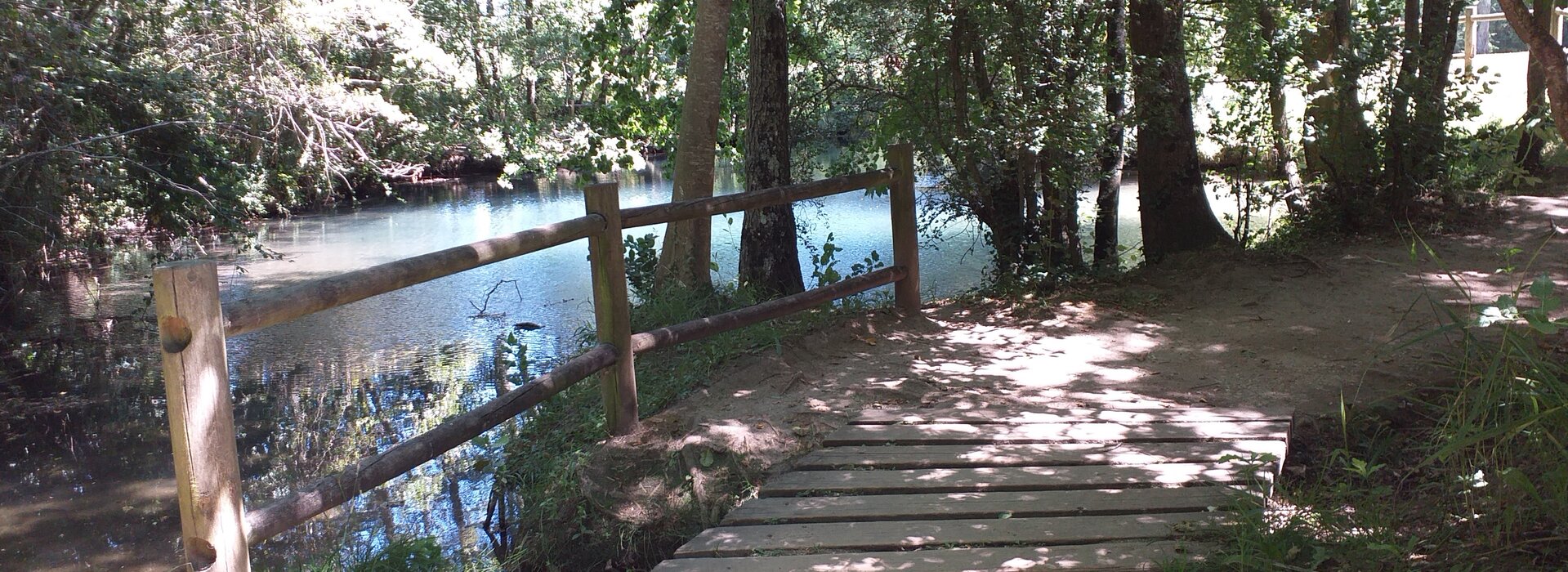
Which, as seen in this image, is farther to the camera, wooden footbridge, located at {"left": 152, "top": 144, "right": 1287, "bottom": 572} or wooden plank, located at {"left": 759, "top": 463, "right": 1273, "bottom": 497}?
wooden plank, located at {"left": 759, "top": 463, "right": 1273, "bottom": 497}

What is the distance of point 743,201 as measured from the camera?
5.87m

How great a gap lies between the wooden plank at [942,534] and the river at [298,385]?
1651mm

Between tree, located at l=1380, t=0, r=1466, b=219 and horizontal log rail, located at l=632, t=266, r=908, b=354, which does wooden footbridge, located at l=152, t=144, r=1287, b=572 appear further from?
tree, located at l=1380, t=0, r=1466, b=219

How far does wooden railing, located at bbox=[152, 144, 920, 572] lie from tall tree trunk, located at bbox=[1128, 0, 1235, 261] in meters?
3.82

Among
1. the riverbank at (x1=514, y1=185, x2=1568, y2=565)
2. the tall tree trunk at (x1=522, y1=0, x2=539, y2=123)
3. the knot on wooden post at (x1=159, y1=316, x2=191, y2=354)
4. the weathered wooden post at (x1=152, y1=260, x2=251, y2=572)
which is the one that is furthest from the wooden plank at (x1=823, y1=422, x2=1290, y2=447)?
the tall tree trunk at (x1=522, y1=0, x2=539, y2=123)

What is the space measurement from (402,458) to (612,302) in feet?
4.53

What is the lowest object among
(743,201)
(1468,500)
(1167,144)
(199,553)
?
(1468,500)

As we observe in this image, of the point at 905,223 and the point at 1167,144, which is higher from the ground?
the point at 1167,144

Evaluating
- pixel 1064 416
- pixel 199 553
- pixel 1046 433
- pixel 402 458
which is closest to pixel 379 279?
pixel 402 458

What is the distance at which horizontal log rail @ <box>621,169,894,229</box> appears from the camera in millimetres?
5223

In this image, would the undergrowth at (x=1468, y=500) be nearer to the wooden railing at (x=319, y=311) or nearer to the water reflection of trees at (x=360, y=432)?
the wooden railing at (x=319, y=311)

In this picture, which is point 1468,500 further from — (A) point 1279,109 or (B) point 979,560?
(A) point 1279,109

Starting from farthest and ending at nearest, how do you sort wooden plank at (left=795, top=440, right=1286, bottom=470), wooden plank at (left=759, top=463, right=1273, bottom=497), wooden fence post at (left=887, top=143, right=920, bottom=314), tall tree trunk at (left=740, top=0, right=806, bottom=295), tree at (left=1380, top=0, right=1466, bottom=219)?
tall tree trunk at (left=740, top=0, right=806, bottom=295)
tree at (left=1380, top=0, right=1466, bottom=219)
wooden fence post at (left=887, top=143, right=920, bottom=314)
wooden plank at (left=795, top=440, right=1286, bottom=470)
wooden plank at (left=759, top=463, right=1273, bottom=497)

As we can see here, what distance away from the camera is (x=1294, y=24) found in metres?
8.20
